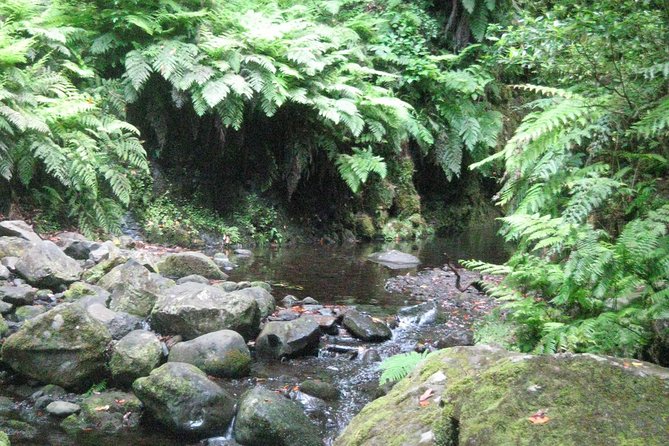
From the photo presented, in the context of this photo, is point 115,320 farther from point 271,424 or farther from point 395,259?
point 395,259

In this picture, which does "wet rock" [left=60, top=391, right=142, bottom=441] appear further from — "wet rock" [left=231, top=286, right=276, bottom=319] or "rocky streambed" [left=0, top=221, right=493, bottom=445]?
"wet rock" [left=231, top=286, right=276, bottom=319]

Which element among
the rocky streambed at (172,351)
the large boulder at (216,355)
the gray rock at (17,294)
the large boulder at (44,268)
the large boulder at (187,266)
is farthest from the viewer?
the large boulder at (187,266)

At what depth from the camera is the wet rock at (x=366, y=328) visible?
5.35m

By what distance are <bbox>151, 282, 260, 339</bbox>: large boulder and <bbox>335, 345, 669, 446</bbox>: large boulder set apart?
9.50 ft

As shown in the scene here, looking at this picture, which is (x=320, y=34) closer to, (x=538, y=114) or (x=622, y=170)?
(x=538, y=114)

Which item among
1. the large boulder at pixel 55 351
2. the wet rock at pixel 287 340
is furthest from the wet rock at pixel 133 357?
the wet rock at pixel 287 340

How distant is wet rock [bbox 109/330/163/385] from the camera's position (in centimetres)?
418

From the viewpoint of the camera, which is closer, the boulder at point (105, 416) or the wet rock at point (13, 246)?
the boulder at point (105, 416)

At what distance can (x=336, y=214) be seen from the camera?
10.9 m

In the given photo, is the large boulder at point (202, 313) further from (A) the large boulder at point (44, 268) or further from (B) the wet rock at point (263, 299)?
(A) the large boulder at point (44, 268)

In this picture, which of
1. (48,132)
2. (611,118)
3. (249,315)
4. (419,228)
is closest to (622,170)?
(611,118)

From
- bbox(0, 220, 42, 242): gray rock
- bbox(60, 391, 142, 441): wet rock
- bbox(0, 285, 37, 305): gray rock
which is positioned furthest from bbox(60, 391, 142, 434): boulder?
bbox(0, 220, 42, 242): gray rock

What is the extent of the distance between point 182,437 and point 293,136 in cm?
681

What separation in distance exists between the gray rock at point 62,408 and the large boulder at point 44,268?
1760 millimetres
